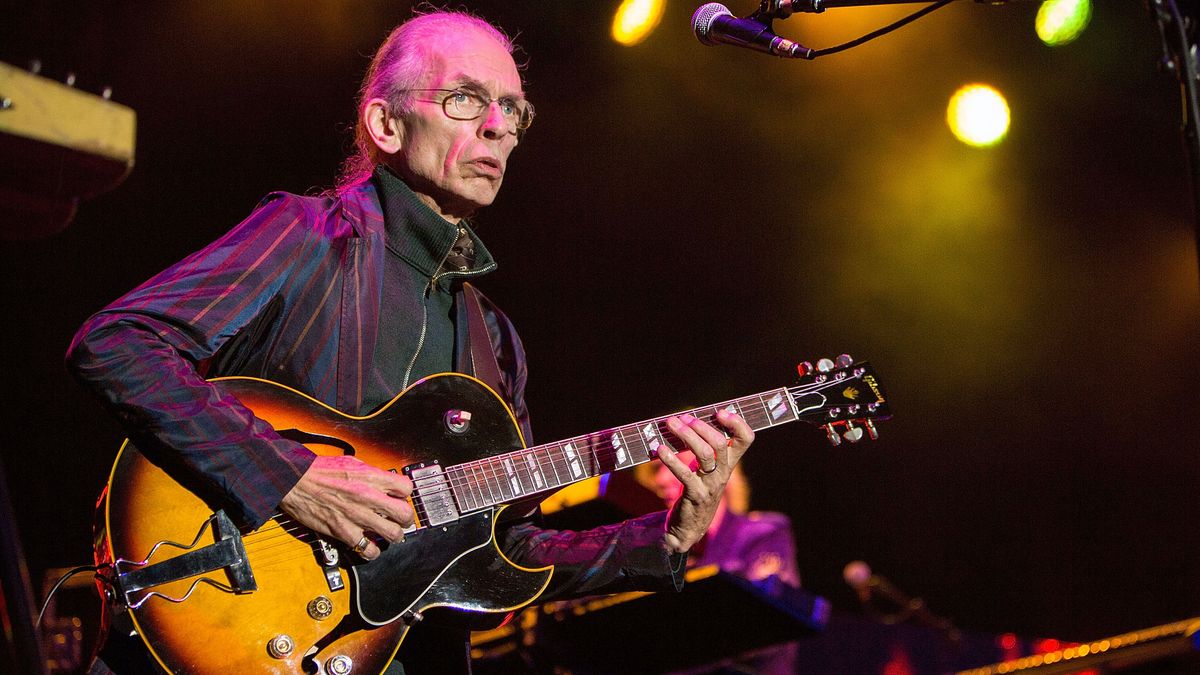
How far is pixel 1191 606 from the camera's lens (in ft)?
26.2

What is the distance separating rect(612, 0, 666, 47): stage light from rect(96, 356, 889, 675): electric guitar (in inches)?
162

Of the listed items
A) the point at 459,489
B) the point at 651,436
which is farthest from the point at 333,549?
the point at 651,436

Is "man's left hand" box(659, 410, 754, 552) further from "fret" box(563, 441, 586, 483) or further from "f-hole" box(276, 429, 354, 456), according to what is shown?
"f-hole" box(276, 429, 354, 456)

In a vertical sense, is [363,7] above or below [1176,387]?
above

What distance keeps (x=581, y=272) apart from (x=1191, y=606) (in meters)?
5.39

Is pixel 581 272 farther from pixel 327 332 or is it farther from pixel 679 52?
pixel 327 332

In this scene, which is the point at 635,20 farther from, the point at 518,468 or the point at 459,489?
the point at 459,489

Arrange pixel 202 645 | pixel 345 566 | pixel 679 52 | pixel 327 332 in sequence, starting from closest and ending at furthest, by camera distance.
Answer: pixel 202 645 < pixel 345 566 < pixel 327 332 < pixel 679 52

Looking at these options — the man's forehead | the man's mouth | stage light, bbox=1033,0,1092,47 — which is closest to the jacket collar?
the man's mouth

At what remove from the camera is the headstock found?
3.31 meters

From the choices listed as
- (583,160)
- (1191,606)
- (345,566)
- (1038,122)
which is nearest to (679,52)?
(583,160)

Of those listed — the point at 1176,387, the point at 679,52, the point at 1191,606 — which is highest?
the point at 679,52

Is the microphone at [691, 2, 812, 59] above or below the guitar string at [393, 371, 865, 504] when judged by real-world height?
above

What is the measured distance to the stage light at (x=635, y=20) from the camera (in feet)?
21.2
